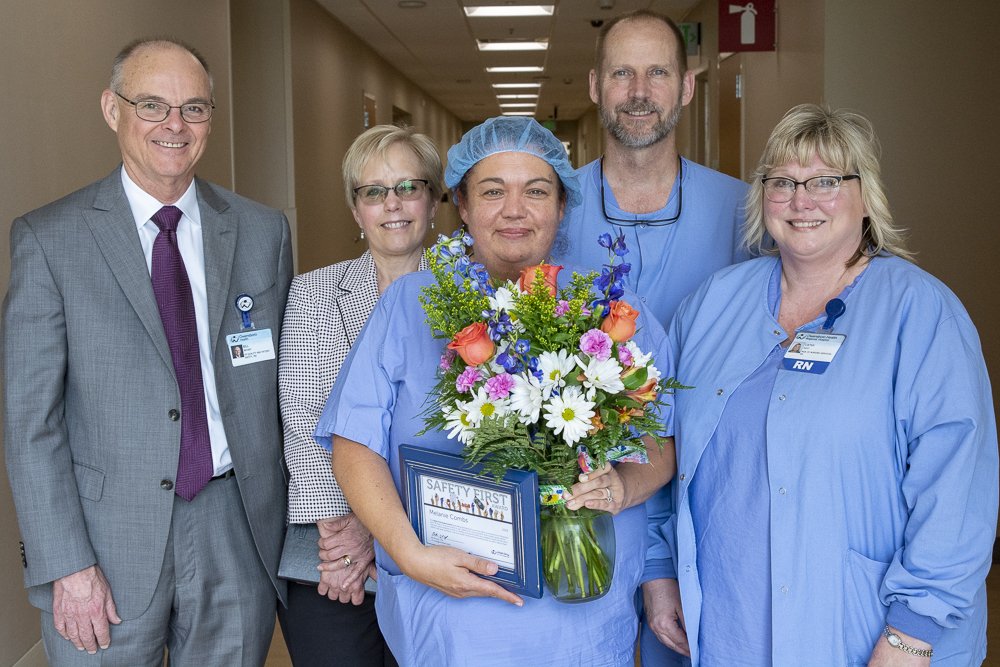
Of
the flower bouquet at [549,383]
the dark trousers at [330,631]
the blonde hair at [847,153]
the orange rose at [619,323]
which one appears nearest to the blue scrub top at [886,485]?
the blonde hair at [847,153]

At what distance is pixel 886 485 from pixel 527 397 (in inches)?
34.3

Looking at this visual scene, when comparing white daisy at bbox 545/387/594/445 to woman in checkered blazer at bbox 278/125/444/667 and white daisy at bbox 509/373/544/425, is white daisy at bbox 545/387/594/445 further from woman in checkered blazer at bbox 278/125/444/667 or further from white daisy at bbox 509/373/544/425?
woman in checkered blazer at bbox 278/125/444/667

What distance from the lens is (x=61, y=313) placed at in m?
2.12

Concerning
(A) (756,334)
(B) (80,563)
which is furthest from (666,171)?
(B) (80,563)

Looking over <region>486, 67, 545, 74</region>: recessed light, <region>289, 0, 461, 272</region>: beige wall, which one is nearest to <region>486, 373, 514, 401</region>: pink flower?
<region>289, 0, 461, 272</region>: beige wall

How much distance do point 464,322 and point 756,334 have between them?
0.82m

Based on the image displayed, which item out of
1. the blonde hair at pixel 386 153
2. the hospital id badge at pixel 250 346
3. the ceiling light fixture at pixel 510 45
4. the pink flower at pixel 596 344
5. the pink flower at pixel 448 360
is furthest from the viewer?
the ceiling light fixture at pixel 510 45

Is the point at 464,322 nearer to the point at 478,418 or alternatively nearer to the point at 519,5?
the point at 478,418

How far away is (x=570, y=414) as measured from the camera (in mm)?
1564

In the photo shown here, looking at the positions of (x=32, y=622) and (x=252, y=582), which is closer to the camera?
(x=252, y=582)

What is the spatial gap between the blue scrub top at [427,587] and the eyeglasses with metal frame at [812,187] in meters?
0.44

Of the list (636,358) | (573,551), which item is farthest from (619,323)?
(573,551)

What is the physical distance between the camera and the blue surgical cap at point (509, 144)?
6.76ft

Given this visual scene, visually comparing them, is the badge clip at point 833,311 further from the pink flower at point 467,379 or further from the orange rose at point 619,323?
the pink flower at point 467,379
